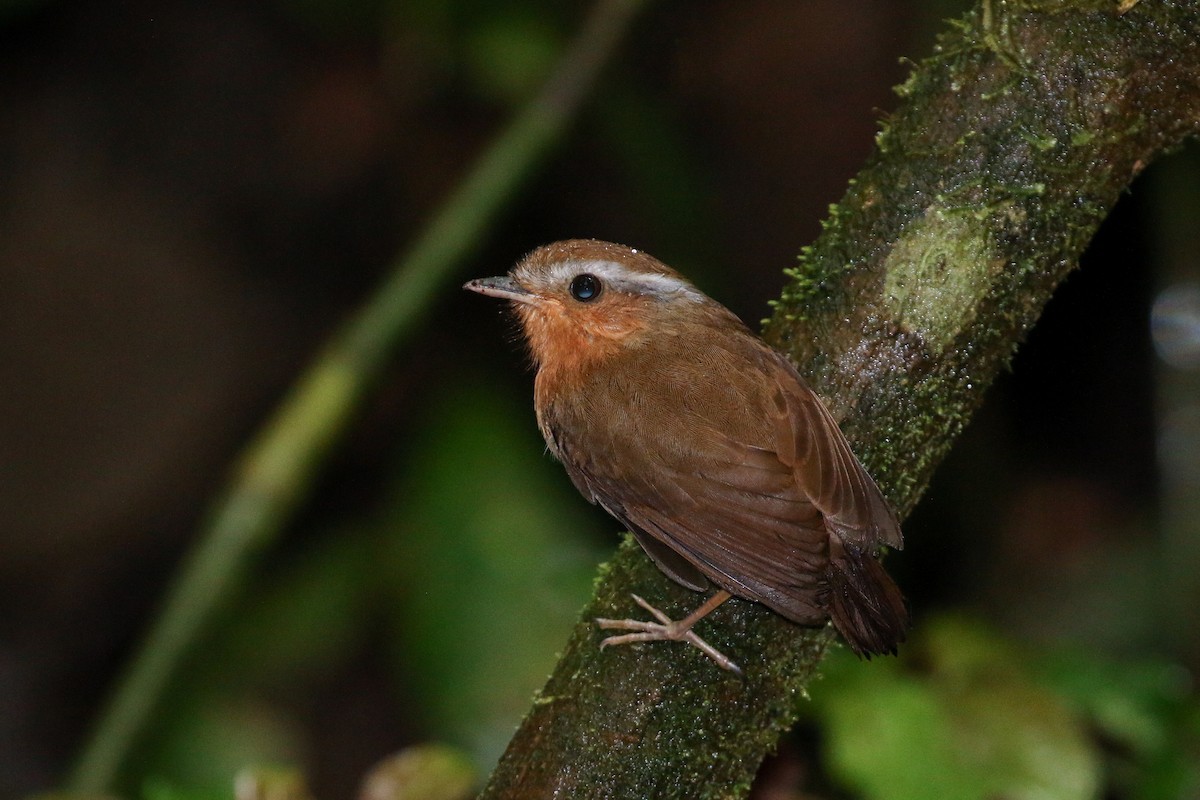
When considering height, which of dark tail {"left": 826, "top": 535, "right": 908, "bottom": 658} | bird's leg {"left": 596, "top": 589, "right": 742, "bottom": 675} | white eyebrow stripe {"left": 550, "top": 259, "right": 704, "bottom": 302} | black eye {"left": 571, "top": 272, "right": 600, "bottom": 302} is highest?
white eyebrow stripe {"left": 550, "top": 259, "right": 704, "bottom": 302}

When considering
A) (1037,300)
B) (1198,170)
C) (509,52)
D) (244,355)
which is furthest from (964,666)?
(244,355)

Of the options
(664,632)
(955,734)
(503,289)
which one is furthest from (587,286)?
(955,734)

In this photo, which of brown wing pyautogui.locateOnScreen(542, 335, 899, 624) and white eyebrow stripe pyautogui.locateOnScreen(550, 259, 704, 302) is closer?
brown wing pyautogui.locateOnScreen(542, 335, 899, 624)

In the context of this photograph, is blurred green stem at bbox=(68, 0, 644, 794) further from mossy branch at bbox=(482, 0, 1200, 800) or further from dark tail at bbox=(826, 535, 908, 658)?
dark tail at bbox=(826, 535, 908, 658)

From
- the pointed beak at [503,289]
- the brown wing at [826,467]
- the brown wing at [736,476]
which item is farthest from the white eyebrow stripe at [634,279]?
the brown wing at [826,467]

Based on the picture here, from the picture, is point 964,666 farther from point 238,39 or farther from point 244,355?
point 238,39

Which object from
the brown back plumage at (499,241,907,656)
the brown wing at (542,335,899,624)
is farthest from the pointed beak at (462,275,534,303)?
the brown wing at (542,335,899,624)
